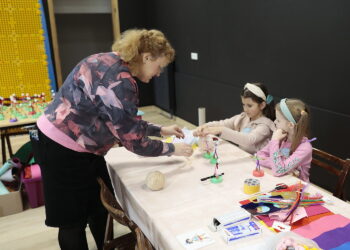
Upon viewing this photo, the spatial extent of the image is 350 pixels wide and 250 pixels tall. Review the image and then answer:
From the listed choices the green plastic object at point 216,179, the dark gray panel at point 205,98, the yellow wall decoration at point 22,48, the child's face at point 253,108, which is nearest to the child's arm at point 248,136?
the child's face at point 253,108

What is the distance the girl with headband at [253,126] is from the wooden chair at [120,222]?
75 cm

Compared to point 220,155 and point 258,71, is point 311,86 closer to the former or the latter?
point 258,71

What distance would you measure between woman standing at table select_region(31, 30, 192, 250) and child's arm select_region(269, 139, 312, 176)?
435 millimetres

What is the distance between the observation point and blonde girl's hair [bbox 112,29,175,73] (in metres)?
1.38

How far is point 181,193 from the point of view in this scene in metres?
1.40

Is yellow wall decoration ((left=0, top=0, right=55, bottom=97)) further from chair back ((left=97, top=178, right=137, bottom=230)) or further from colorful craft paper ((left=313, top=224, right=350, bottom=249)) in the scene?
colorful craft paper ((left=313, top=224, right=350, bottom=249))

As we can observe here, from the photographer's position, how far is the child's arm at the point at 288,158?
5.05 ft

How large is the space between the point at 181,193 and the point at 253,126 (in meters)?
0.95

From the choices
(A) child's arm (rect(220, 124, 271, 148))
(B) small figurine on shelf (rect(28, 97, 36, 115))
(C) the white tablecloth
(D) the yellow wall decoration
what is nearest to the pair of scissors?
(C) the white tablecloth

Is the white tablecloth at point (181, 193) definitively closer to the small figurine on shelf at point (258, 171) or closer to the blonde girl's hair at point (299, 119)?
the small figurine on shelf at point (258, 171)

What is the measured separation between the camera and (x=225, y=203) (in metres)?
1.30

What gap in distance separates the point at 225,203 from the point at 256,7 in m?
2.49

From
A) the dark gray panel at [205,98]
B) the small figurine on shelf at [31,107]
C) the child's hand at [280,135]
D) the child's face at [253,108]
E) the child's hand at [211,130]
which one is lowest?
the dark gray panel at [205,98]

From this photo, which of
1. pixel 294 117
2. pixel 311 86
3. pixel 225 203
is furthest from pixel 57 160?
pixel 311 86
